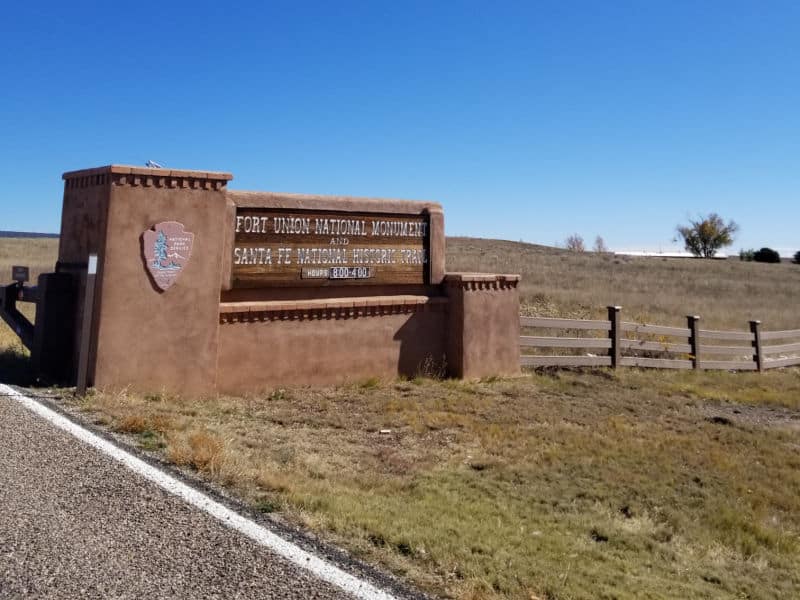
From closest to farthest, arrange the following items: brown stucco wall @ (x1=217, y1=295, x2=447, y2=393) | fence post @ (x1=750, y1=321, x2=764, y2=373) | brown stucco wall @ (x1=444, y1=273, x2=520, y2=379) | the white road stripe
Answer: the white road stripe → brown stucco wall @ (x1=217, y1=295, x2=447, y2=393) → brown stucco wall @ (x1=444, y1=273, x2=520, y2=379) → fence post @ (x1=750, y1=321, x2=764, y2=373)

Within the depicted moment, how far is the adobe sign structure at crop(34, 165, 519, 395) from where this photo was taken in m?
9.38

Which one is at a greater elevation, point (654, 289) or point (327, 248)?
point (654, 289)

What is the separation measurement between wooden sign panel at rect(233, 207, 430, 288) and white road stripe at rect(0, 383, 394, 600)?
4106 mm

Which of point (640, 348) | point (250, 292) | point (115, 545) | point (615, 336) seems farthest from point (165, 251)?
point (640, 348)

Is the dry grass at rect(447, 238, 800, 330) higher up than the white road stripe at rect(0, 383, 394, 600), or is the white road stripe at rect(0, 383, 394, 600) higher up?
the dry grass at rect(447, 238, 800, 330)

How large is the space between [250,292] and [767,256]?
3048 inches

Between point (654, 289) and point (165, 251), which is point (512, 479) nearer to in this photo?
point (165, 251)

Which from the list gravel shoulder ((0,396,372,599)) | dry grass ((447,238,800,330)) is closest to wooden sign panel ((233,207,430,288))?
gravel shoulder ((0,396,372,599))

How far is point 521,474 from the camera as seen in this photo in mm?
8062

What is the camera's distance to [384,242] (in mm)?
12680

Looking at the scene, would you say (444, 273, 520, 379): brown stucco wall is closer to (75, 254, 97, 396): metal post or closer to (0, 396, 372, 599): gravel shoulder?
(75, 254, 97, 396): metal post

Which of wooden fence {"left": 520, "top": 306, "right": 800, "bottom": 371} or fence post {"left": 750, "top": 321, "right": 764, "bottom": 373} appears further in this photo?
fence post {"left": 750, "top": 321, "right": 764, "bottom": 373}

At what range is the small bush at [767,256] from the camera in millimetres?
76250

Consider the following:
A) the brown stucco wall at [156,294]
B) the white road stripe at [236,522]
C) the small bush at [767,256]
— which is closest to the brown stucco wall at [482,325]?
the brown stucco wall at [156,294]
